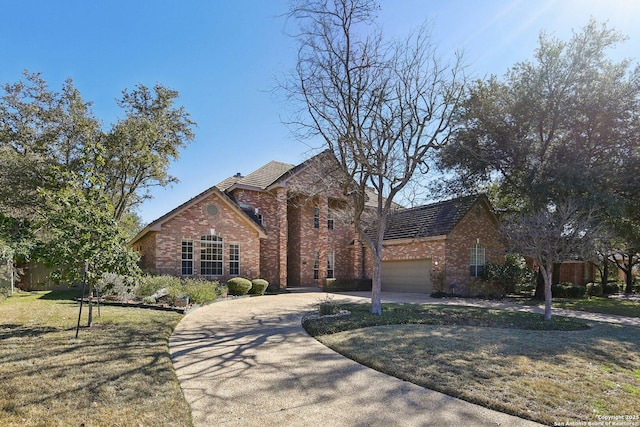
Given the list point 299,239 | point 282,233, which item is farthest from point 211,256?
point 299,239

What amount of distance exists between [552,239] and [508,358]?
7.47 m

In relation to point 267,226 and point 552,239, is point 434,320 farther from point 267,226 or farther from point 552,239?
point 267,226

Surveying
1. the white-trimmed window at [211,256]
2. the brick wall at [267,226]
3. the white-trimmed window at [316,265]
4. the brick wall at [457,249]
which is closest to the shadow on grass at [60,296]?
the white-trimmed window at [211,256]

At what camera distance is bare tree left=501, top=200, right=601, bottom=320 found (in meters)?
12.4

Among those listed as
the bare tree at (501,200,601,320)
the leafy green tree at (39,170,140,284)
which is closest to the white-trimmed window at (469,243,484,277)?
the bare tree at (501,200,601,320)

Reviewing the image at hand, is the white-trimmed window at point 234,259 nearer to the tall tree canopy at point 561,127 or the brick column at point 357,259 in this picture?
the brick column at point 357,259

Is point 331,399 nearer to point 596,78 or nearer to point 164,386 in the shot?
point 164,386

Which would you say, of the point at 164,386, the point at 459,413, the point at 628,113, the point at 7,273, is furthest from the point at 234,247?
the point at 628,113

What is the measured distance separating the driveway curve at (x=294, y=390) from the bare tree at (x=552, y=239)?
8.56m

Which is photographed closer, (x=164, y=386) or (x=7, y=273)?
(x=164, y=386)

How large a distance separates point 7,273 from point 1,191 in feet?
12.3

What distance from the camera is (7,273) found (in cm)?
1752

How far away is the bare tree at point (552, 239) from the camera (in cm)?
1240

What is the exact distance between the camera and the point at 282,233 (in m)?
23.4
